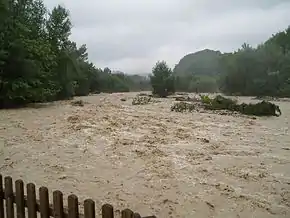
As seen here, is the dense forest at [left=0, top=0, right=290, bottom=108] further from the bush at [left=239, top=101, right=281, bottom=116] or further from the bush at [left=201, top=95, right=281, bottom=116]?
the bush at [left=239, top=101, right=281, bottom=116]

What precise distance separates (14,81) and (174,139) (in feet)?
39.2

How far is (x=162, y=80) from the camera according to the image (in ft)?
143

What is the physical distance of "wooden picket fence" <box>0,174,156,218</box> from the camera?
100 inches

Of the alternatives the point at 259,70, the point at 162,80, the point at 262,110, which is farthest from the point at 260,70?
the point at 262,110

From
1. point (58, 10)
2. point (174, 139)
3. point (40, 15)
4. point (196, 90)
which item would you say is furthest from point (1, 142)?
Result: point (196, 90)

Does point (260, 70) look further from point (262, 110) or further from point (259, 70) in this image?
point (262, 110)

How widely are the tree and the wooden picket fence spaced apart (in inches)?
1552

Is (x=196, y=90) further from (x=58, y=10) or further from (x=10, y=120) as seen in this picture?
(x=10, y=120)

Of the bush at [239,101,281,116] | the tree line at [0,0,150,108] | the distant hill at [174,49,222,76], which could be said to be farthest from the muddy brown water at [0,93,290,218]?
the distant hill at [174,49,222,76]

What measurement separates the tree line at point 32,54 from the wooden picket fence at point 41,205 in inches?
684

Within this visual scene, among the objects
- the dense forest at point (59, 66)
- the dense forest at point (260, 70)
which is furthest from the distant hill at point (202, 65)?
the dense forest at point (260, 70)

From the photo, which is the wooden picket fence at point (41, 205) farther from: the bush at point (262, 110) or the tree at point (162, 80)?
the tree at point (162, 80)

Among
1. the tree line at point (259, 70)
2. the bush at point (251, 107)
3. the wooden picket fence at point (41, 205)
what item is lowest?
the bush at point (251, 107)

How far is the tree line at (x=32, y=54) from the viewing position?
20500mm
